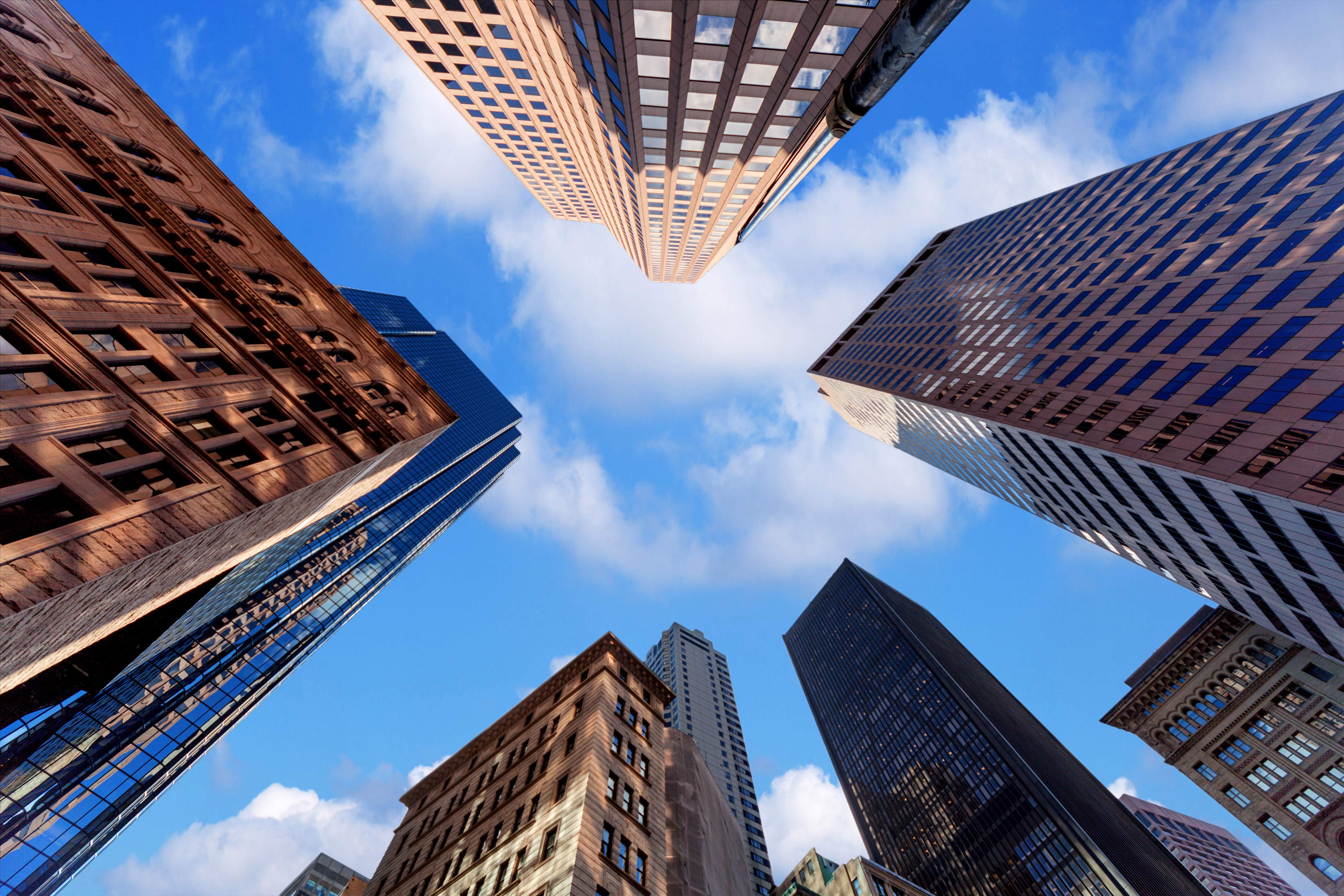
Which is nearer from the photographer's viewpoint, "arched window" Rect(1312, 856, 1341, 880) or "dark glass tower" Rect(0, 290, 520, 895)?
"dark glass tower" Rect(0, 290, 520, 895)

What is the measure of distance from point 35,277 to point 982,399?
74.8m

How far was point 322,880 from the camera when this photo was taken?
383 ft

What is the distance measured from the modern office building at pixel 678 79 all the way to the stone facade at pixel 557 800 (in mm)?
44548

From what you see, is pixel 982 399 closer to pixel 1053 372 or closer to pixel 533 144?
pixel 1053 372

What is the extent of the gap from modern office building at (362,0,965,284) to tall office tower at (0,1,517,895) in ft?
80.2

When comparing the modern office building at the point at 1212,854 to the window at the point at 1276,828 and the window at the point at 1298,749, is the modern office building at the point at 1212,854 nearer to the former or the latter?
the window at the point at 1276,828

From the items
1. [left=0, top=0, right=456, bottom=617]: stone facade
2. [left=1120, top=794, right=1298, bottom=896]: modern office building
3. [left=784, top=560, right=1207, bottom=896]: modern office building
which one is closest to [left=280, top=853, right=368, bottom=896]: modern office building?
[left=784, top=560, right=1207, bottom=896]: modern office building

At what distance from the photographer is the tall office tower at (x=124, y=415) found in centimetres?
1975

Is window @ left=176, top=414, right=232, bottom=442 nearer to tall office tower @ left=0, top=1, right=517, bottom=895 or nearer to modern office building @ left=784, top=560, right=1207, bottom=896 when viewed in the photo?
tall office tower @ left=0, top=1, right=517, bottom=895

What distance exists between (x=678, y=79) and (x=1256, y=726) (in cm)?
10353

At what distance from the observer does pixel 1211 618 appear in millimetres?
83875

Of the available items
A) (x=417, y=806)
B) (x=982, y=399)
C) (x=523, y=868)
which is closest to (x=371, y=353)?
(x=523, y=868)

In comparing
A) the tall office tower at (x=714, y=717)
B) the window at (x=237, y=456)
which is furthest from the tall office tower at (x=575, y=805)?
the tall office tower at (x=714, y=717)

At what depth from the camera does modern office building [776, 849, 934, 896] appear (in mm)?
65562
